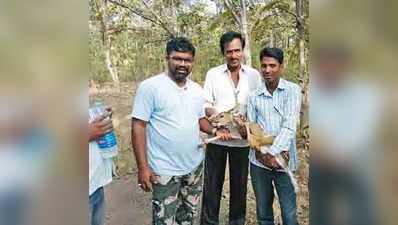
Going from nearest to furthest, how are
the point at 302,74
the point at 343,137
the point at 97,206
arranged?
the point at 343,137 < the point at 302,74 < the point at 97,206

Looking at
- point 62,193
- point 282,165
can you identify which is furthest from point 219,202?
point 62,193

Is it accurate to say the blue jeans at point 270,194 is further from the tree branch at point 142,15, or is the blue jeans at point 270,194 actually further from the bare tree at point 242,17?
the tree branch at point 142,15

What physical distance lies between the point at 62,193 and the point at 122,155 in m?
0.33

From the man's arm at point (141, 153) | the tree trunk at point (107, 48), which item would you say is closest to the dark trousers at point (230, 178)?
the man's arm at point (141, 153)

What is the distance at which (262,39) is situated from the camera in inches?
95.2

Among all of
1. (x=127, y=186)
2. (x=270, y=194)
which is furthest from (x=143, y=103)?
(x=270, y=194)

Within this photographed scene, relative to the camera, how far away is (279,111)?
95.7 inches

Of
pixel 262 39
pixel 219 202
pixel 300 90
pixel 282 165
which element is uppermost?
pixel 262 39

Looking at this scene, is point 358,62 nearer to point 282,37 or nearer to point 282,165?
point 282,37

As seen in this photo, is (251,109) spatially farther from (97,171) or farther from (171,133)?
(97,171)

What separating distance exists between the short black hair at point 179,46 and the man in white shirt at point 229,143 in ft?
0.46

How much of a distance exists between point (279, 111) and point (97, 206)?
0.97 meters

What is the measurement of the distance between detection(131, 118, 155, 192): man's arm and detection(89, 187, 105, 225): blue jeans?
193mm

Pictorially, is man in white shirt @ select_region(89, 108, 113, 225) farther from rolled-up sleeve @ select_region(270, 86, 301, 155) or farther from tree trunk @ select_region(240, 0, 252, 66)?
rolled-up sleeve @ select_region(270, 86, 301, 155)
